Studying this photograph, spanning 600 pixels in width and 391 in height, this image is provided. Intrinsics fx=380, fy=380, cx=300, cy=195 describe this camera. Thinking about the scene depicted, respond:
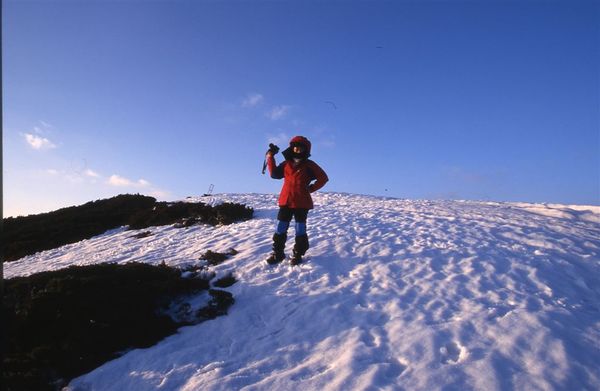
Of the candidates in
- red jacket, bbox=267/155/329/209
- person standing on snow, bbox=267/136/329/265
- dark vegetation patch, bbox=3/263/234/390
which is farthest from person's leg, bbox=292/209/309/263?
dark vegetation patch, bbox=3/263/234/390

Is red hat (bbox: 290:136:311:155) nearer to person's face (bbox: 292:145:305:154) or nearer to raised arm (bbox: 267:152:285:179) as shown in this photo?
person's face (bbox: 292:145:305:154)

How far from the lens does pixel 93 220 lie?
16359 millimetres

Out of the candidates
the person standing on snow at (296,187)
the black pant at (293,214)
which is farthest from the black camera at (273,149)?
the black pant at (293,214)

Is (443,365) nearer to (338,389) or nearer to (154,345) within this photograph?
(338,389)

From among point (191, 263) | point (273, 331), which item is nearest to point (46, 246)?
point (191, 263)

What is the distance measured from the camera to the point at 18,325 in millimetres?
5688

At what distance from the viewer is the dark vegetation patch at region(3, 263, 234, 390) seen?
4.98 m

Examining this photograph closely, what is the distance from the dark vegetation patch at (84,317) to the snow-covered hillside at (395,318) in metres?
0.35

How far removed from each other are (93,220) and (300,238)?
1199 centimetres

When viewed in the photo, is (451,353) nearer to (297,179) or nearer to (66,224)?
(297,179)

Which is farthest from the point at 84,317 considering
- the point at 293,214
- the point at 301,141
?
the point at 301,141

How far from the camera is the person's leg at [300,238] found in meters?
8.20

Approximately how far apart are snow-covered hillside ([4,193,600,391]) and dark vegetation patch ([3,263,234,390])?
0.35 metres

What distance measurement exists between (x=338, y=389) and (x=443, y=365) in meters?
1.37
